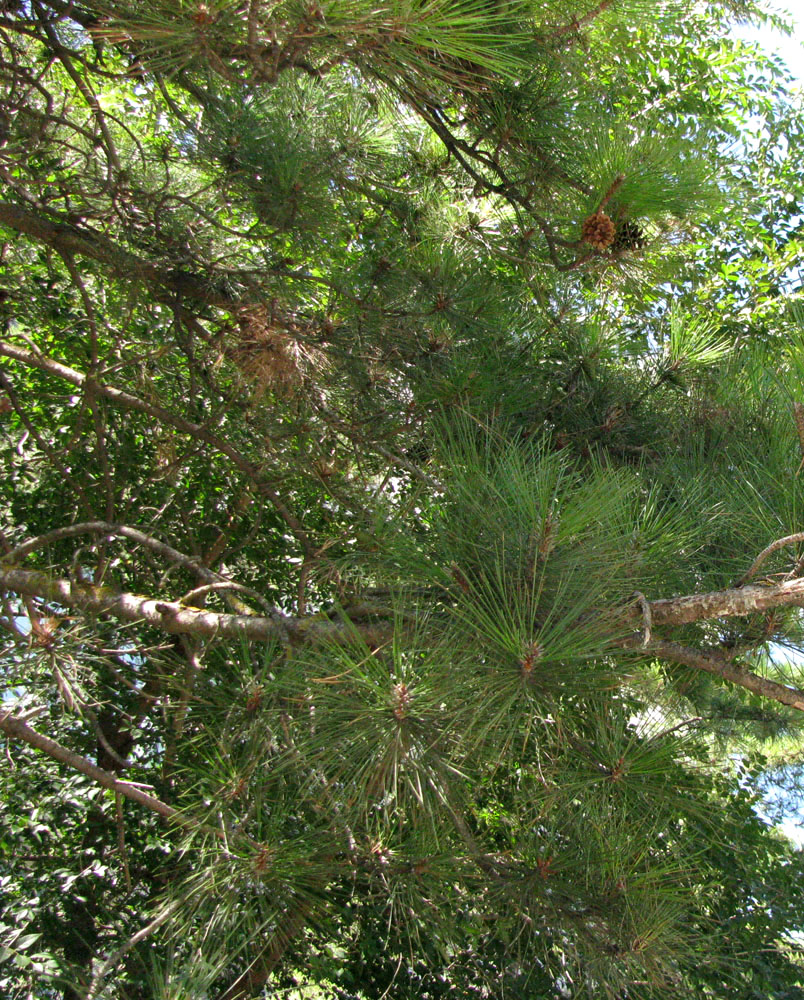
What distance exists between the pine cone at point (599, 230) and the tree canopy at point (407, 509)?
0.01 metres

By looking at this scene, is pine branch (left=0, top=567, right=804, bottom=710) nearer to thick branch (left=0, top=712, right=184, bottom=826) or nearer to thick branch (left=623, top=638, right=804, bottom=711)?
thick branch (left=623, top=638, right=804, bottom=711)

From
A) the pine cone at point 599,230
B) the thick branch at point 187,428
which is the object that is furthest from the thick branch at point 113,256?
the pine cone at point 599,230

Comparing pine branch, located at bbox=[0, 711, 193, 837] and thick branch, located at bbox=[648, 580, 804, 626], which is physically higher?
pine branch, located at bbox=[0, 711, 193, 837]

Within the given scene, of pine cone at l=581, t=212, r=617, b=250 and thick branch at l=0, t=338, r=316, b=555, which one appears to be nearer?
pine cone at l=581, t=212, r=617, b=250

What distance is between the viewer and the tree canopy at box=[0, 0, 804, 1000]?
1.21 m

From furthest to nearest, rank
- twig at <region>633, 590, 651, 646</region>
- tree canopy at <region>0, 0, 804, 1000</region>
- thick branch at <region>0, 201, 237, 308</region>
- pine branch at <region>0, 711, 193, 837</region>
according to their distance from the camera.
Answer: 1. thick branch at <region>0, 201, 237, 308</region>
2. pine branch at <region>0, 711, 193, 837</region>
3. tree canopy at <region>0, 0, 804, 1000</region>
4. twig at <region>633, 590, 651, 646</region>

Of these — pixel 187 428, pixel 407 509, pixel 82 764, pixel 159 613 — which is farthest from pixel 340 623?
pixel 187 428

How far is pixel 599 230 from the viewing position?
1629 mm

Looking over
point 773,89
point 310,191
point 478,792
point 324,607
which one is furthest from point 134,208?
point 773,89

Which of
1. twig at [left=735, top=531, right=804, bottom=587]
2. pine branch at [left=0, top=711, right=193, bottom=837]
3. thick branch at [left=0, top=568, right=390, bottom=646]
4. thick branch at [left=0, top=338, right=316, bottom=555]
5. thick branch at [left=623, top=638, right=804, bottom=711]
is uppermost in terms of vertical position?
thick branch at [left=0, top=338, right=316, bottom=555]

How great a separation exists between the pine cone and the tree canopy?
10mm

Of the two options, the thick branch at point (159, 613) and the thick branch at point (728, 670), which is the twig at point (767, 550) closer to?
the thick branch at point (728, 670)

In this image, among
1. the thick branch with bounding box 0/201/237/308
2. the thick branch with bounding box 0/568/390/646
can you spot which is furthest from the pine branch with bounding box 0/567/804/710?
the thick branch with bounding box 0/201/237/308

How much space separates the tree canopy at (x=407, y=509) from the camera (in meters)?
1.21
